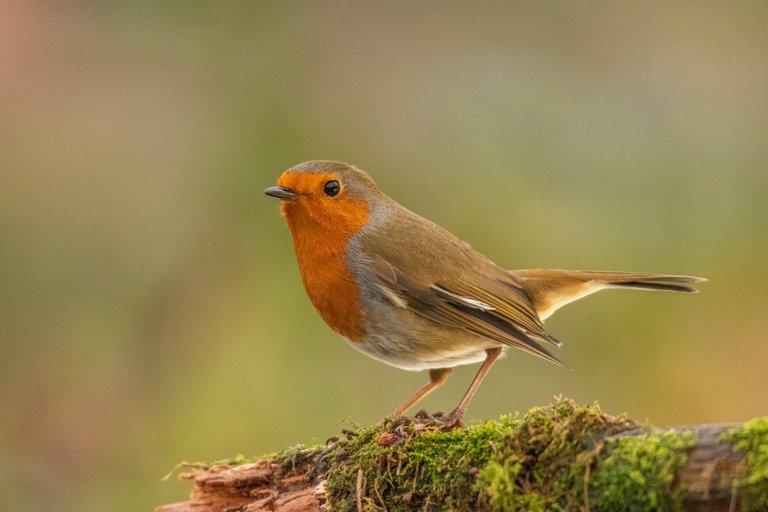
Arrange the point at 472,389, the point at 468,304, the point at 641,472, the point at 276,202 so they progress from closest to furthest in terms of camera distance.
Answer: the point at 641,472, the point at 472,389, the point at 468,304, the point at 276,202

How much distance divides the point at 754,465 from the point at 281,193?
109 inches

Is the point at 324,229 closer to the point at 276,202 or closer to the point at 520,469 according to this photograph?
the point at 520,469

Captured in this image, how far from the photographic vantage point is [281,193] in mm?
4422

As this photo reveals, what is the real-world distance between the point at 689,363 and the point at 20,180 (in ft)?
18.0

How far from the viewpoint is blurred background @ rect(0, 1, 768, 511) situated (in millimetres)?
6500

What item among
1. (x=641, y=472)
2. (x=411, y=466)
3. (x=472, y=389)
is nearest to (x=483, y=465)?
(x=411, y=466)

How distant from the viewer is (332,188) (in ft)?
14.9

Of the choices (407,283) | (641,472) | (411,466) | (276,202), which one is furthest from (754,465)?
(276,202)

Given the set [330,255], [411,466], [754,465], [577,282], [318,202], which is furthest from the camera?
[577,282]

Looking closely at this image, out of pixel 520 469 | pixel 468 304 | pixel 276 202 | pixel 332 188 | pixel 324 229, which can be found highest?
pixel 276 202

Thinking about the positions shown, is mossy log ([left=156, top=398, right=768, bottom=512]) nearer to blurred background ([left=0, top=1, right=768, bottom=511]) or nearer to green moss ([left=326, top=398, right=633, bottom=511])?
green moss ([left=326, top=398, right=633, bottom=511])

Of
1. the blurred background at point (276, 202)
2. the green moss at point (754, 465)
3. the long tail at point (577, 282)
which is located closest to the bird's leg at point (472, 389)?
the long tail at point (577, 282)

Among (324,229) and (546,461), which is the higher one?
(324,229)

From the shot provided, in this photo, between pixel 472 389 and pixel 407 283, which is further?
pixel 407 283
